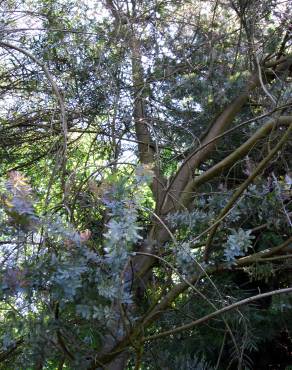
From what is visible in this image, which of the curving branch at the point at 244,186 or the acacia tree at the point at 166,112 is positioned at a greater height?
the acacia tree at the point at 166,112

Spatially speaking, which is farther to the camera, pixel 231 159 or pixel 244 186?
pixel 231 159

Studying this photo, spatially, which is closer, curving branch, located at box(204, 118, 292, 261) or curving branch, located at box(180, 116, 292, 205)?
curving branch, located at box(204, 118, 292, 261)

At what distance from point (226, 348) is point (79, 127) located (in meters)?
2.51

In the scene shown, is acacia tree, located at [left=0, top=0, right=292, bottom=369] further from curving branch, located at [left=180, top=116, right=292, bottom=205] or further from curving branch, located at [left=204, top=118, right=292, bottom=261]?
curving branch, located at [left=204, top=118, right=292, bottom=261]

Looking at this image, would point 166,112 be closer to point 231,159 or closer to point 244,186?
point 231,159

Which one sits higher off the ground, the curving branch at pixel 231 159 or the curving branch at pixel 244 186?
the curving branch at pixel 231 159

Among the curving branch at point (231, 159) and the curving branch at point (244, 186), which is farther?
the curving branch at point (231, 159)

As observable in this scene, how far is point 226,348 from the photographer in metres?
5.17

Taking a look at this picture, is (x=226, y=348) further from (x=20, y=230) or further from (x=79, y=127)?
(x=20, y=230)


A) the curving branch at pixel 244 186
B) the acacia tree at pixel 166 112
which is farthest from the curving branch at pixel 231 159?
the curving branch at pixel 244 186

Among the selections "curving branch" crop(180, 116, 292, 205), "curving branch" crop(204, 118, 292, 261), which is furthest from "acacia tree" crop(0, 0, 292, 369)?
"curving branch" crop(204, 118, 292, 261)

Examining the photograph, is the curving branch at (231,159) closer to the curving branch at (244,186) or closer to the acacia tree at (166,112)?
the acacia tree at (166,112)

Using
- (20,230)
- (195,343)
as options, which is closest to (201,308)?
(195,343)

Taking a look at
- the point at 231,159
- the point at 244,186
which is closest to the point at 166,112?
the point at 231,159
